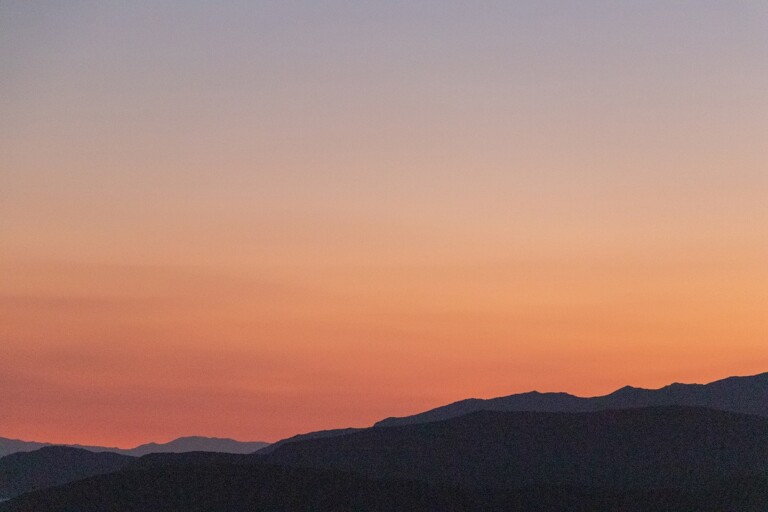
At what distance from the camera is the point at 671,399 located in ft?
490

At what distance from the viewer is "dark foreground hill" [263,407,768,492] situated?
8800 centimetres

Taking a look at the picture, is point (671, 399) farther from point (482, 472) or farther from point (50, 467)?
point (50, 467)

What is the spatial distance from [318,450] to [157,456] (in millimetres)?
13707

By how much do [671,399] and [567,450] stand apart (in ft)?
193

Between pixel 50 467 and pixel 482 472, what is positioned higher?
pixel 50 467

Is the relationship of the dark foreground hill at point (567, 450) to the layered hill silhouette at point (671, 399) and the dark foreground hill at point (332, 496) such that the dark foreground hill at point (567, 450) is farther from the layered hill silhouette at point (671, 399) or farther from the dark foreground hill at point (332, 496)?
the layered hill silhouette at point (671, 399)

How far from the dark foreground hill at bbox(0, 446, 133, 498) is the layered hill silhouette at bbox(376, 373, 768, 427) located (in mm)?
42995

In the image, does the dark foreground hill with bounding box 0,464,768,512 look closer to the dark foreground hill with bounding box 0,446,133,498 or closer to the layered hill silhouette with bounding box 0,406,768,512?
the layered hill silhouette with bounding box 0,406,768,512

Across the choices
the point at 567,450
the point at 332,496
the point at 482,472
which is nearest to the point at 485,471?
the point at 482,472

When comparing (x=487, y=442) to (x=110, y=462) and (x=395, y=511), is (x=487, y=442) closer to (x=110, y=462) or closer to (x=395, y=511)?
(x=395, y=511)

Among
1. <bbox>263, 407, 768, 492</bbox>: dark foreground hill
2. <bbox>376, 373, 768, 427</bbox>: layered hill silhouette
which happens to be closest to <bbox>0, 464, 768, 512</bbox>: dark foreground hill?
<bbox>263, 407, 768, 492</bbox>: dark foreground hill

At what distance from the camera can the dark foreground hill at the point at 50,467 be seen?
138 m

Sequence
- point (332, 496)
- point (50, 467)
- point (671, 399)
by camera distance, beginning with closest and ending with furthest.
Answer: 1. point (332, 496)
2. point (50, 467)
3. point (671, 399)

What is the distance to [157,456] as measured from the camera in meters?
107
